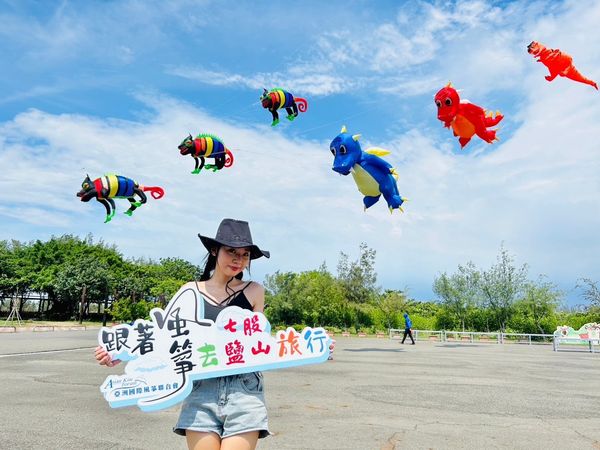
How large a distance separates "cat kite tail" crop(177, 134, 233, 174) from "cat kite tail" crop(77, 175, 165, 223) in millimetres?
797

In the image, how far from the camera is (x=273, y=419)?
6020 mm

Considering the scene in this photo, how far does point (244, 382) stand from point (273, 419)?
A: 359 cm

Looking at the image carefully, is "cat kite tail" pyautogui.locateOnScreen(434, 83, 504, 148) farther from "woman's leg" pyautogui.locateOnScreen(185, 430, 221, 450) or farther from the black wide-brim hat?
"woman's leg" pyautogui.locateOnScreen(185, 430, 221, 450)

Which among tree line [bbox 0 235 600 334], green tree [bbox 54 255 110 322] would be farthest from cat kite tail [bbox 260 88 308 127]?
green tree [bbox 54 255 110 322]

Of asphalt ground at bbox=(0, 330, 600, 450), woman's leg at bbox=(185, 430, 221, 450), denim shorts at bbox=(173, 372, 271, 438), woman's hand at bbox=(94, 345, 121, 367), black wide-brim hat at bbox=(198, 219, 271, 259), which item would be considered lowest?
asphalt ground at bbox=(0, 330, 600, 450)

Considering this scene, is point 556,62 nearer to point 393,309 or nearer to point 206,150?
point 206,150

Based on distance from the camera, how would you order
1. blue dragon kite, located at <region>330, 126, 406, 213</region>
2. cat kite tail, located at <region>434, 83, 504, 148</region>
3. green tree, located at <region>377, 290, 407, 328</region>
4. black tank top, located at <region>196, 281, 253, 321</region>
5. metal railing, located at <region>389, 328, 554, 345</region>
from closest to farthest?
black tank top, located at <region>196, 281, 253, 321</region> < cat kite tail, located at <region>434, 83, 504, 148</region> < blue dragon kite, located at <region>330, 126, 406, 213</region> < metal railing, located at <region>389, 328, 554, 345</region> < green tree, located at <region>377, 290, 407, 328</region>

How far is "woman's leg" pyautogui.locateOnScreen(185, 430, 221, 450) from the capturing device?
2.58m

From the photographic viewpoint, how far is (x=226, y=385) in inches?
107

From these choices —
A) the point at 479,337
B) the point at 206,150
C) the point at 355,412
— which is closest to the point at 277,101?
the point at 206,150

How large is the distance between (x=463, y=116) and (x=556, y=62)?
1166 mm

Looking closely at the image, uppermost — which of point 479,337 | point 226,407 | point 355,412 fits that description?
point 226,407

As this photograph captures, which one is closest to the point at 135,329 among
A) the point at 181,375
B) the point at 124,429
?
the point at 181,375

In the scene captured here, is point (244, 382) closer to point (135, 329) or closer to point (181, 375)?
point (181, 375)
